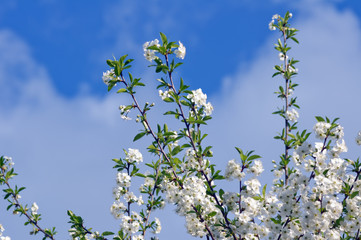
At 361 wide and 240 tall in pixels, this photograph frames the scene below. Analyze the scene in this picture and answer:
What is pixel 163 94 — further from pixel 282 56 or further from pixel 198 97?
pixel 282 56

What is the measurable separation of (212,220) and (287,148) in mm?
1875

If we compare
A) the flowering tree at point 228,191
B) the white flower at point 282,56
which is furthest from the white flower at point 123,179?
the white flower at point 282,56

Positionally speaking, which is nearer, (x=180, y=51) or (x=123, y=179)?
(x=180, y=51)

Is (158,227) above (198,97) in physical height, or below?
below

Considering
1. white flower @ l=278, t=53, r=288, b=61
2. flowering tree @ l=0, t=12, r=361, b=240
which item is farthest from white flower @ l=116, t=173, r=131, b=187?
white flower @ l=278, t=53, r=288, b=61

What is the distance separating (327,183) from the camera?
550cm

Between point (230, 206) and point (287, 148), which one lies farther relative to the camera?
point (287, 148)

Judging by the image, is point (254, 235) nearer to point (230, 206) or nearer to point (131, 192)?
point (230, 206)

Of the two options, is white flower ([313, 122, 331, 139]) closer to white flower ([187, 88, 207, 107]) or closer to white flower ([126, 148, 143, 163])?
white flower ([187, 88, 207, 107])

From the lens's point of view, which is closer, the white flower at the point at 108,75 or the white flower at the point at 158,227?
→ the white flower at the point at 108,75

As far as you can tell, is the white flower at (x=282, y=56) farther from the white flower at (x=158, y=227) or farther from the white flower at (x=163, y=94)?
the white flower at (x=158, y=227)

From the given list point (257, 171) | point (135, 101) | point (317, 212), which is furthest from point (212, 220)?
point (135, 101)

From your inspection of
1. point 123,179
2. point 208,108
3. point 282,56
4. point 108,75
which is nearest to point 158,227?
point 123,179

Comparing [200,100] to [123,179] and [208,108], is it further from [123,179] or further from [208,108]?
[123,179]
